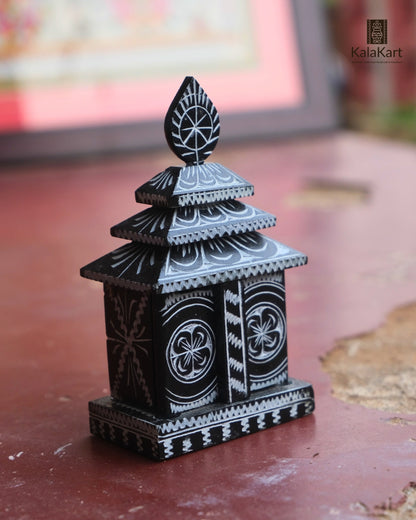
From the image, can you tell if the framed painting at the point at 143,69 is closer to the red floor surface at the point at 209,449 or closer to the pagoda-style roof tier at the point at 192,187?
the red floor surface at the point at 209,449

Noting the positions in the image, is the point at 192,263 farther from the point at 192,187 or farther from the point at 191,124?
the point at 191,124

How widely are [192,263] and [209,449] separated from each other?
0.33 metres

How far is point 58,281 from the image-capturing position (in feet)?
10.0

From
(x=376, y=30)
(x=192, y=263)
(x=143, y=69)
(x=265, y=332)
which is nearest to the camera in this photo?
(x=192, y=263)

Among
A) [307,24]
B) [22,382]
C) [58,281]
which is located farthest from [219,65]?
[22,382]

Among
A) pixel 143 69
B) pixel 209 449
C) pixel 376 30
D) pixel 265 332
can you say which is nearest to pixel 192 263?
pixel 265 332

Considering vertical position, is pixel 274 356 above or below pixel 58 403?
above

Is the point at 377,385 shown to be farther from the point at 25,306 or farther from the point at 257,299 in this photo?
the point at 25,306

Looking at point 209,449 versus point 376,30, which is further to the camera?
point 376,30

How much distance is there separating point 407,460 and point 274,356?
1.07 feet

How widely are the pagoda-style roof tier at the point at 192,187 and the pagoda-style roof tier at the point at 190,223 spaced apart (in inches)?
0.9

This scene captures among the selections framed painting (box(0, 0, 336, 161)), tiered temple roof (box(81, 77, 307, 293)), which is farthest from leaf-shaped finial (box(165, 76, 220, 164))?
framed painting (box(0, 0, 336, 161))

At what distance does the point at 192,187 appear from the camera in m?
1.63

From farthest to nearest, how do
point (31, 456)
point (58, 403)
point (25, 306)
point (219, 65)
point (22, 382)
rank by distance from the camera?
point (219, 65), point (25, 306), point (22, 382), point (58, 403), point (31, 456)
